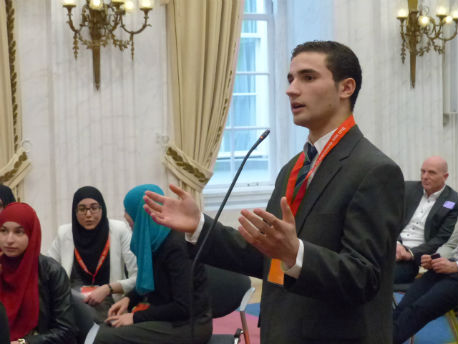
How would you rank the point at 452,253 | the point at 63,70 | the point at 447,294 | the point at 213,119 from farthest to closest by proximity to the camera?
the point at 213,119 → the point at 63,70 → the point at 452,253 → the point at 447,294

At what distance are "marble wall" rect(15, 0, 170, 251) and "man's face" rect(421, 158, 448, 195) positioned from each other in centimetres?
238

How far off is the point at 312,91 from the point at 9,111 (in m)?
4.63

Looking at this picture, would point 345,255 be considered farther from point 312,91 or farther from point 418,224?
point 418,224

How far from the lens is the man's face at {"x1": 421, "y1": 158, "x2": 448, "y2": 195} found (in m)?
5.49

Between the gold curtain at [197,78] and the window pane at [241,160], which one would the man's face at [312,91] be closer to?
the gold curtain at [197,78]

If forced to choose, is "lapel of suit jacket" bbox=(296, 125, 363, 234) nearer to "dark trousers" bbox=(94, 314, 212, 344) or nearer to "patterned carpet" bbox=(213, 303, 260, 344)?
"dark trousers" bbox=(94, 314, 212, 344)

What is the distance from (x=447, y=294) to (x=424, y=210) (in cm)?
109

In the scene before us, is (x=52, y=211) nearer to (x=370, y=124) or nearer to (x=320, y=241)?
(x=370, y=124)

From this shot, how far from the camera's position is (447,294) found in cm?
464

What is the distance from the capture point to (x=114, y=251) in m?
4.54

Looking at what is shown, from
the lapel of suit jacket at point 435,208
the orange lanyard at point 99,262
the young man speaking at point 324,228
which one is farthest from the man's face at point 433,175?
the young man speaking at point 324,228

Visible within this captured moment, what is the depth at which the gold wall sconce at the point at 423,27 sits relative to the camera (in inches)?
279

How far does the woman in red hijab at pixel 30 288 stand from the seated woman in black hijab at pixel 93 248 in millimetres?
839

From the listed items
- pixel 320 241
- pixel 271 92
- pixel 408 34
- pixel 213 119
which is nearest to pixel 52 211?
pixel 213 119
